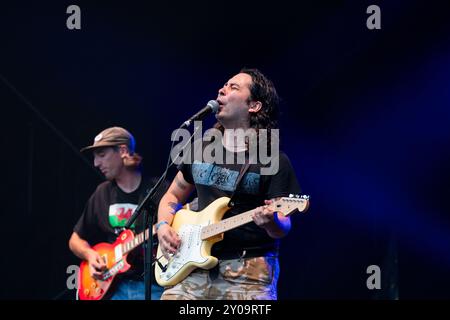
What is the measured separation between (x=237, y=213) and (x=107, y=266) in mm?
2077

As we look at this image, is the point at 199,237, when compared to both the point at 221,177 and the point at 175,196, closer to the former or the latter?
the point at 221,177

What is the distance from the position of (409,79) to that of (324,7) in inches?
37.0

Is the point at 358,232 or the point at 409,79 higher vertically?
the point at 409,79

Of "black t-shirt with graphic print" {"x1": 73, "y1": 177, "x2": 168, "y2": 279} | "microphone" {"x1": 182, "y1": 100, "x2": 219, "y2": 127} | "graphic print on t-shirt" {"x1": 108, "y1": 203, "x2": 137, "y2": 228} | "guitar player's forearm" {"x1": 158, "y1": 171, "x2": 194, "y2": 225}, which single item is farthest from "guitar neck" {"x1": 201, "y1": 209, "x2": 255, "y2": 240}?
"graphic print on t-shirt" {"x1": 108, "y1": 203, "x2": 137, "y2": 228}

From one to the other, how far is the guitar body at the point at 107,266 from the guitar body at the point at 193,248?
1.50 meters

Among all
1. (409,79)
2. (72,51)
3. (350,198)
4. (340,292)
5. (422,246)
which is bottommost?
(340,292)

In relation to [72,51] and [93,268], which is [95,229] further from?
[72,51]

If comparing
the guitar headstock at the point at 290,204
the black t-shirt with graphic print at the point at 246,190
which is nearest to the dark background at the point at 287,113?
the black t-shirt with graphic print at the point at 246,190

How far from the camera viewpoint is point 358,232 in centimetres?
537

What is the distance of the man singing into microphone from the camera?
339 cm

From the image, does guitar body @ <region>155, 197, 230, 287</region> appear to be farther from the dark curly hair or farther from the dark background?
the dark background

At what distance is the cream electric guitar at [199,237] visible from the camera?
3387mm

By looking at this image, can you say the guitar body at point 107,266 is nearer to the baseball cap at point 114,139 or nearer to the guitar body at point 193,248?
the baseball cap at point 114,139
